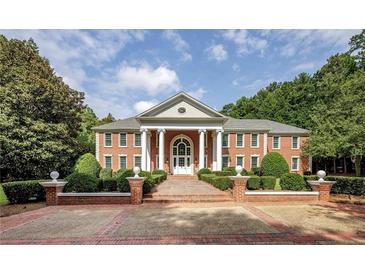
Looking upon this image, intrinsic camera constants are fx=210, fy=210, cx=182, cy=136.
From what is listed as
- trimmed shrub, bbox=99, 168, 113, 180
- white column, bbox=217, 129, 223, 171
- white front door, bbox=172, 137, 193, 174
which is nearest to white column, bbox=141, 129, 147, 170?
trimmed shrub, bbox=99, 168, 113, 180

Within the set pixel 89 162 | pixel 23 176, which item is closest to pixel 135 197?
pixel 23 176

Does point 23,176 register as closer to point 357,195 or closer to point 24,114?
point 24,114

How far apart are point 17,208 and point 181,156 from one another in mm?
16710

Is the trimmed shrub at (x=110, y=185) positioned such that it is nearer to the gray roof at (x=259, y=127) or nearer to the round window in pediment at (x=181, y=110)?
the round window in pediment at (x=181, y=110)

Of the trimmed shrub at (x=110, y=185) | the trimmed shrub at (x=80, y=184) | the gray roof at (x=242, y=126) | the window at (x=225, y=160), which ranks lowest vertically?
the trimmed shrub at (x=110, y=185)

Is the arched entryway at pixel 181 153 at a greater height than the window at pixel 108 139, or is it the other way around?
the window at pixel 108 139

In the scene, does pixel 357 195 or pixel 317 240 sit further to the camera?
pixel 357 195

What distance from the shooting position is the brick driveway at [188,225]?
5895 millimetres

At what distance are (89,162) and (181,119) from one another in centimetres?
991

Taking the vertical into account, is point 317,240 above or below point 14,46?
below

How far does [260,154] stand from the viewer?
82.5 feet

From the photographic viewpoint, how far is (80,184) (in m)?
11.3

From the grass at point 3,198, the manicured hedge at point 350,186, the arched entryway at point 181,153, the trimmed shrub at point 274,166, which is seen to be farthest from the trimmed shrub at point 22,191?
the manicured hedge at point 350,186

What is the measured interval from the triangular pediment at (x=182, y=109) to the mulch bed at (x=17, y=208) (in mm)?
13215
